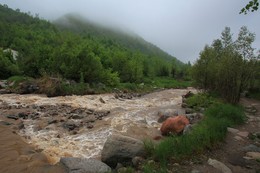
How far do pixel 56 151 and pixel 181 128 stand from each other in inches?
214

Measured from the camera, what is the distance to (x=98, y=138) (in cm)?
1094

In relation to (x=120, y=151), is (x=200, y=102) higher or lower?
higher

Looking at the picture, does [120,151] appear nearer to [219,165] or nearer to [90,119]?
[219,165]

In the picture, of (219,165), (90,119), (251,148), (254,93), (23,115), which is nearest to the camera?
(219,165)

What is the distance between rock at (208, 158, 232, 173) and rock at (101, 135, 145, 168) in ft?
7.11

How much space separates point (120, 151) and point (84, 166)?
1.27 m

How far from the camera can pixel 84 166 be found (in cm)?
716

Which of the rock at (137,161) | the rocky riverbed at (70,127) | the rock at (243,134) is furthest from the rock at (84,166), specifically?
the rock at (243,134)

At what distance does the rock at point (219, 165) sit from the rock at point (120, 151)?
2.17 meters

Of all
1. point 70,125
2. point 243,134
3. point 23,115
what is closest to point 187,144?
point 243,134

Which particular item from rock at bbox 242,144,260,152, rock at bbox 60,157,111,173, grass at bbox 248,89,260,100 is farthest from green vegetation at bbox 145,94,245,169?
grass at bbox 248,89,260,100

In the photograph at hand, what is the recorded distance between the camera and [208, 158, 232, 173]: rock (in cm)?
654

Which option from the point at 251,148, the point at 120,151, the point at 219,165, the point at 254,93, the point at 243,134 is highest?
the point at 254,93

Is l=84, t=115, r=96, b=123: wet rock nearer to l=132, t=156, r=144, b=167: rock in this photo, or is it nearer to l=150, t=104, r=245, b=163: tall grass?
l=150, t=104, r=245, b=163: tall grass
